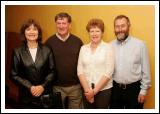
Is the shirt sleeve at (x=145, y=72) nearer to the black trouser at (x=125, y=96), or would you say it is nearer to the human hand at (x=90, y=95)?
the black trouser at (x=125, y=96)

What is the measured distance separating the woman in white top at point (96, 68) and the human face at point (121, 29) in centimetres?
15

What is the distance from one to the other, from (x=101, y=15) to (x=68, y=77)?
77 centimetres

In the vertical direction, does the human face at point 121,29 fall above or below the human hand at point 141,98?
above

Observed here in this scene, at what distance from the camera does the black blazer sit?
253 centimetres

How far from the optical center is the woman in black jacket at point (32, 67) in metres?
2.53

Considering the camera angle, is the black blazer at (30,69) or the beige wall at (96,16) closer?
the black blazer at (30,69)

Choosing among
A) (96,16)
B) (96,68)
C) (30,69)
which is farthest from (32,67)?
(96,16)

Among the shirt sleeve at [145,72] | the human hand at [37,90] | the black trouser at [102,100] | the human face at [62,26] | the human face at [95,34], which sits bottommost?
the black trouser at [102,100]

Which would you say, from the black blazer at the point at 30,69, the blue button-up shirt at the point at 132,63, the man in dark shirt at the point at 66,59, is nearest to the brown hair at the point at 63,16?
the man in dark shirt at the point at 66,59

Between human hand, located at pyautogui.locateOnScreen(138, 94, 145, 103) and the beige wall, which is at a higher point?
the beige wall

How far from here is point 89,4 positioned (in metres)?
2.67

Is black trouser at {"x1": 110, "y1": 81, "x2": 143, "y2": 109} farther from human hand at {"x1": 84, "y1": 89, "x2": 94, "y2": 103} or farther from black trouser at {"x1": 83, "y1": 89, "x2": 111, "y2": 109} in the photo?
human hand at {"x1": 84, "y1": 89, "x2": 94, "y2": 103}

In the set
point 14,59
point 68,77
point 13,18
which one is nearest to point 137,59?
point 68,77

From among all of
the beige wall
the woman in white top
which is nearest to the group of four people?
the woman in white top
